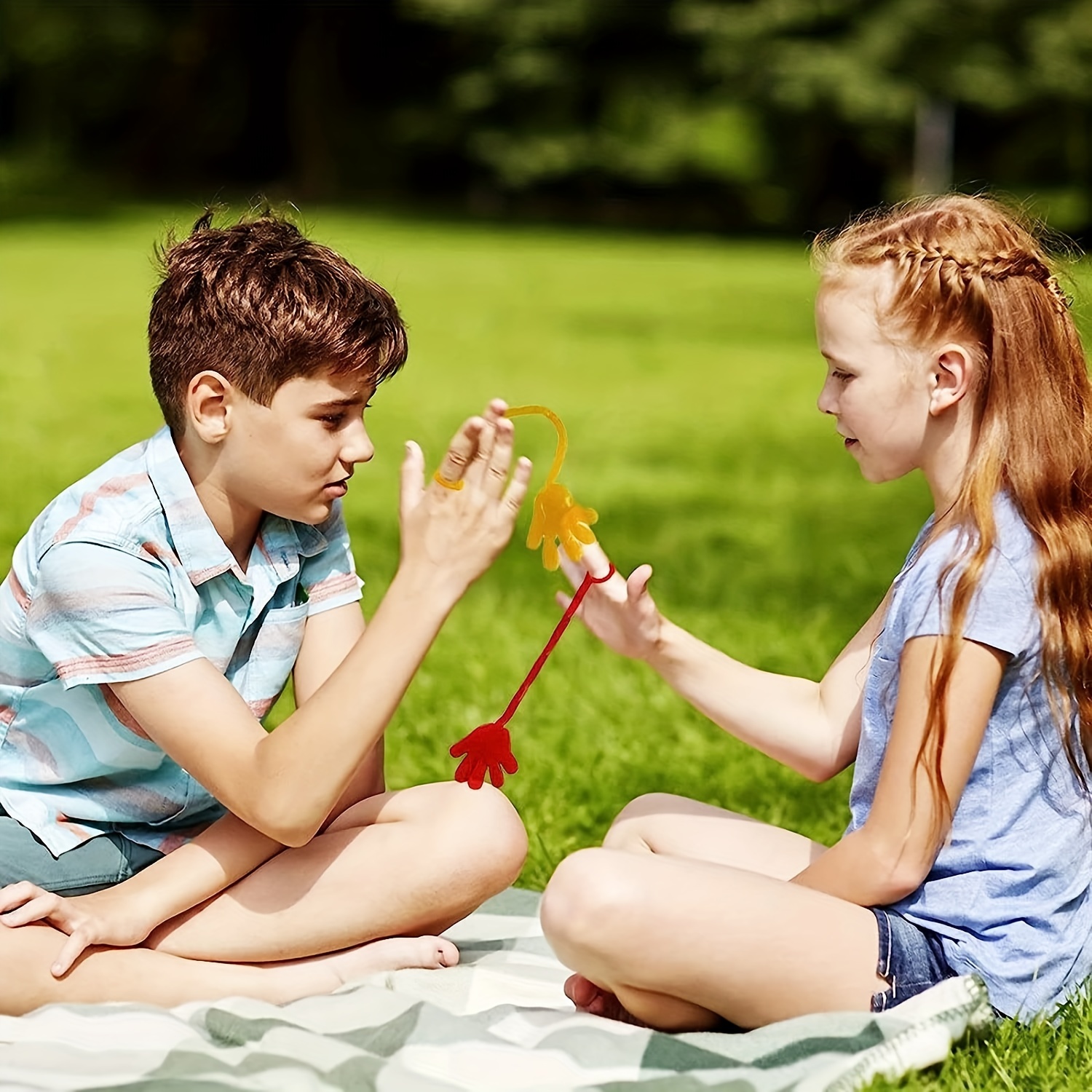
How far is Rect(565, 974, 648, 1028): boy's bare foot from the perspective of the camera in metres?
2.32

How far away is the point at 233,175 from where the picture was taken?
105 ft

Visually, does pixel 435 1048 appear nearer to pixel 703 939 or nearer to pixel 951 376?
pixel 703 939

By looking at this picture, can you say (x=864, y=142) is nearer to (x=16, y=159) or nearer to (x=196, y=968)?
(x=16, y=159)

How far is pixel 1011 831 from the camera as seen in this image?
2219 mm

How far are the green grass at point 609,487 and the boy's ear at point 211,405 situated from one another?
0.54 meters

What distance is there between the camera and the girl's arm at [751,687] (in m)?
2.62

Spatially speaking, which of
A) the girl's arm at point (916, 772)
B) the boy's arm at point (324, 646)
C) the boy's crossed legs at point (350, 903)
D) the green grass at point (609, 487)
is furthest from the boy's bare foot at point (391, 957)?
the girl's arm at point (916, 772)

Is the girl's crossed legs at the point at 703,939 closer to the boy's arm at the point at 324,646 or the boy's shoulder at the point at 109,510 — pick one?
the boy's arm at the point at 324,646

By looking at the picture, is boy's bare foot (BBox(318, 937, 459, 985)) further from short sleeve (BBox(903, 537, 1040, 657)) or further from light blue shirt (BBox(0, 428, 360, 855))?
short sleeve (BBox(903, 537, 1040, 657))

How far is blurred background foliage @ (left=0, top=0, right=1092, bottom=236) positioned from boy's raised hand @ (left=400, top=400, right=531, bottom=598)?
961 inches

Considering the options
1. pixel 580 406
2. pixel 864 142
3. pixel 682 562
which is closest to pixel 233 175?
pixel 864 142

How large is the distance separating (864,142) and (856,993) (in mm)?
28116

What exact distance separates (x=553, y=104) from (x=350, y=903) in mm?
27661

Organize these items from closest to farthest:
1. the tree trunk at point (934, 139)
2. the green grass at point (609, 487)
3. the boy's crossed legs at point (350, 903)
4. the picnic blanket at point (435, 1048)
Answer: the picnic blanket at point (435, 1048) → the boy's crossed legs at point (350, 903) → the green grass at point (609, 487) → the tree trunk at point (934, 139)
